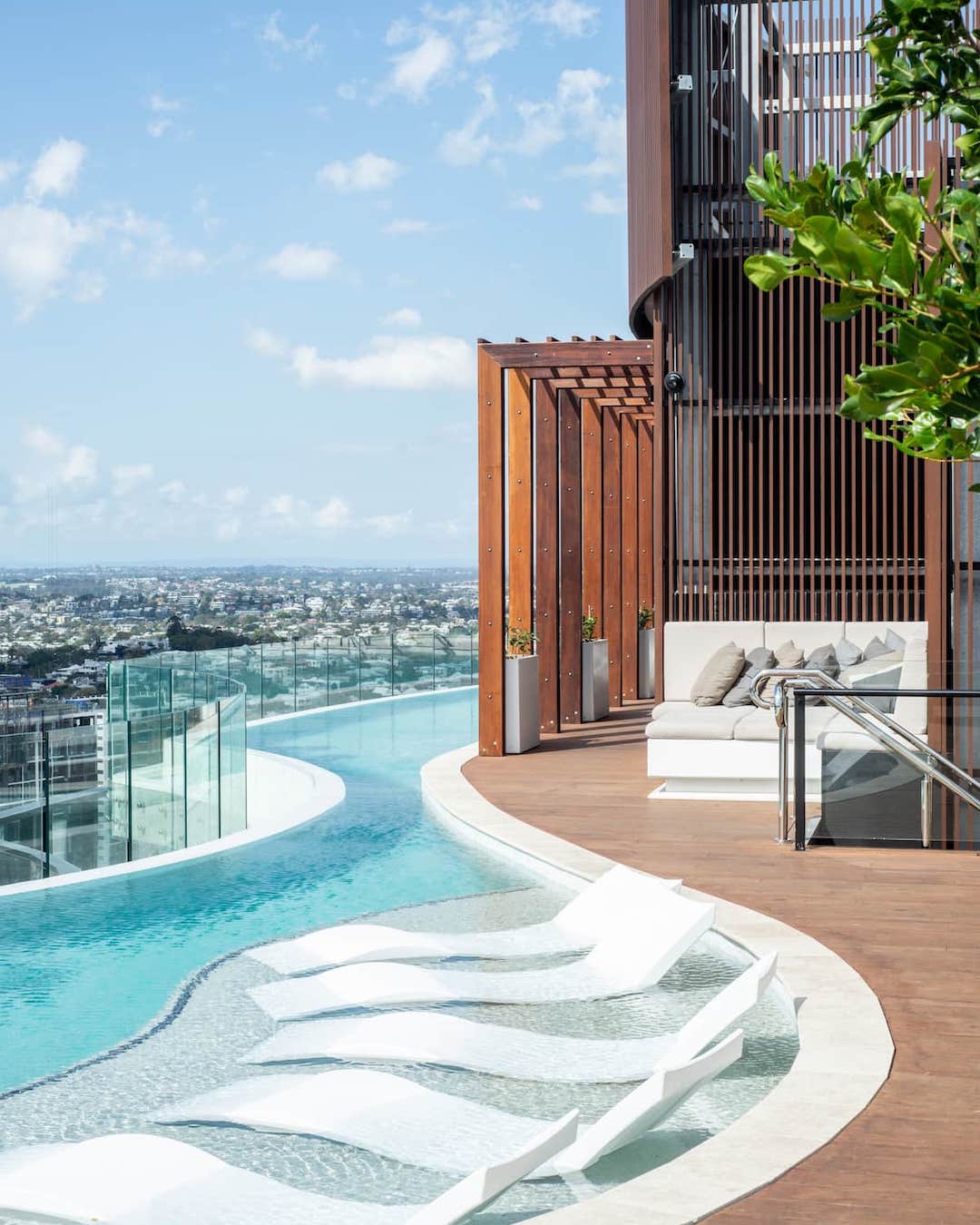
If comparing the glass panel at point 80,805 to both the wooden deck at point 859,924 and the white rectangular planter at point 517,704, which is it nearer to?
the wooden deck at point 859,924

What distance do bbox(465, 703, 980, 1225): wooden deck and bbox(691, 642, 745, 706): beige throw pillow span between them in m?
0.75

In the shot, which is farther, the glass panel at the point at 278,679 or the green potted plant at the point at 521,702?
the glass panel at the point at 278,679

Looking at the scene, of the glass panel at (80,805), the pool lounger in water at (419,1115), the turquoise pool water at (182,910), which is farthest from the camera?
the glass panel at (80,805)

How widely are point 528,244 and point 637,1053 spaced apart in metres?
65.8

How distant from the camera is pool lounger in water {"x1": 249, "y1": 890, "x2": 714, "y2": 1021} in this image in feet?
16.8

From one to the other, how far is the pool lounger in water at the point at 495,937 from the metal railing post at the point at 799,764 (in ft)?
5.44

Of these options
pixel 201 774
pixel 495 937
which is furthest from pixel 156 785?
pixel 495 937

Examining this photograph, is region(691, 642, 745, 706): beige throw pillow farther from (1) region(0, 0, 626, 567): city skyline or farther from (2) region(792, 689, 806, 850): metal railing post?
(1) region(0, 0, 626, 567): city skyline

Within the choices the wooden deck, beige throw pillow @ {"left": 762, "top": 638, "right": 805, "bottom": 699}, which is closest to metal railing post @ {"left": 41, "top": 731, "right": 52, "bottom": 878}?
the wooden deck

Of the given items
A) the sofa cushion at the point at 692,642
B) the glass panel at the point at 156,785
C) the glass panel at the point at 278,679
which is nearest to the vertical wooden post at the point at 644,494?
the glass panel at the point at 278,679

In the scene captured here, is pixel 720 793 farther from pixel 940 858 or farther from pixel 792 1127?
pixel 792 1127

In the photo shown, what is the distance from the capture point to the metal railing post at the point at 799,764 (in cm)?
737

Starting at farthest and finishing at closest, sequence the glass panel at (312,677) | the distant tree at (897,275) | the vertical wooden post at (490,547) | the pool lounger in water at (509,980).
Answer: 1. the glass panel at (312,677)
2. the vertical wooden post at (490,547)
3. the pool lounger in water at (509,980)
4. the distant tree at (897,275)

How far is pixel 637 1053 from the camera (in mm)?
4605
